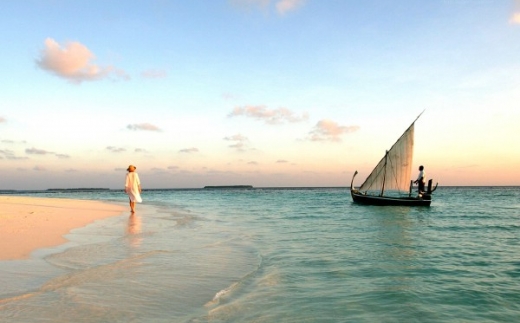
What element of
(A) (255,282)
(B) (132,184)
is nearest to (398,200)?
(B) (132,184)

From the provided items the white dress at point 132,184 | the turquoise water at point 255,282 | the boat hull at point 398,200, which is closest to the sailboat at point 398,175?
the boat hull at point 398,200

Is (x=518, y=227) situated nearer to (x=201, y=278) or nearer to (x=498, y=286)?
(x=498, y=286)

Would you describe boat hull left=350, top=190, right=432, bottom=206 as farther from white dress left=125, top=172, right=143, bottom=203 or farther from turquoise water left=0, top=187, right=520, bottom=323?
turquoise water left=0, top=187, right=520, bottom=323

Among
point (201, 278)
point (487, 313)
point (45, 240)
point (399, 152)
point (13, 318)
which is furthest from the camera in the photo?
point (399, 152)

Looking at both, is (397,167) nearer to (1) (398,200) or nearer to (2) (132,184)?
(1) (398,200)

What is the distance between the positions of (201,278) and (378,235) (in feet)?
30.1

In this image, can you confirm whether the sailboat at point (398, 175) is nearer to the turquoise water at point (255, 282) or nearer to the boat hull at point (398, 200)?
the boat hull at point (398, 200)

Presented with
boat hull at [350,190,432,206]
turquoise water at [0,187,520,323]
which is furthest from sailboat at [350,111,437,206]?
turquoise water at [0,187,520,323]

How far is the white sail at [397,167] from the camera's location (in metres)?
35.3

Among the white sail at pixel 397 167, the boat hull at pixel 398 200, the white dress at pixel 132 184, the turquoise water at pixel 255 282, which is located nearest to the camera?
the turquoise water at pixel 255 282

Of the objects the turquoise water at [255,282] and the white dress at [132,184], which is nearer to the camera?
the turquoise water at [255,282]

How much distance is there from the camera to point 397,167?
36.1 meters

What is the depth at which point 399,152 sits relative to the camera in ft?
117

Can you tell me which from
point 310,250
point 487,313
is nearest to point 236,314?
point 487,313
